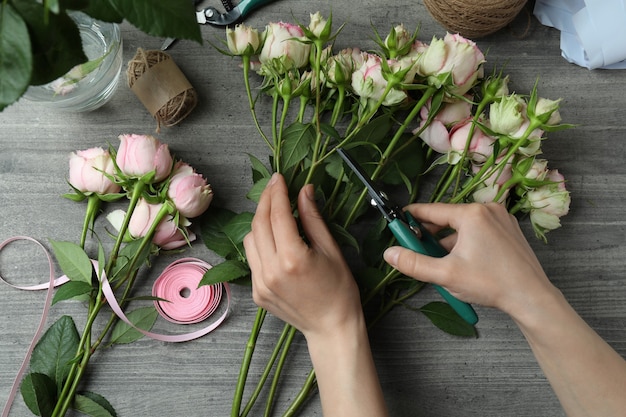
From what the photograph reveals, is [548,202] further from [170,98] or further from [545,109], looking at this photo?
[170,98]

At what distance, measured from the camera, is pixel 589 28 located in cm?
77

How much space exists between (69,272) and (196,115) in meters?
0.27

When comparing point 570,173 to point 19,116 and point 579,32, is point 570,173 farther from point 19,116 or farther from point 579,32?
point 19,116

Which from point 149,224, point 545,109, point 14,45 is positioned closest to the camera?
point 14,45

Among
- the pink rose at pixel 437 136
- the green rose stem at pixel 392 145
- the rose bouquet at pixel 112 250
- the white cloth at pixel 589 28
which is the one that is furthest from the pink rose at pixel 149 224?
the white cloth at pixel 589 28

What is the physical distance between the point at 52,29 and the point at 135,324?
0.45 m

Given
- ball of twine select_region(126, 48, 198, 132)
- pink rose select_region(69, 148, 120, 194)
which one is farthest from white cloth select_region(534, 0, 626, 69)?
pink rose select_region(69, 148, 120, 194)

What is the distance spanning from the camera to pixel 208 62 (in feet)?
2.57

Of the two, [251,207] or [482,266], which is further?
[251,207]

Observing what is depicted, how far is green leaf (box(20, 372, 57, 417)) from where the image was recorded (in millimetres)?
655

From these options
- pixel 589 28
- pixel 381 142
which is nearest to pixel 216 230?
pixel 381 142

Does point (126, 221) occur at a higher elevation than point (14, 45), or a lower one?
lower

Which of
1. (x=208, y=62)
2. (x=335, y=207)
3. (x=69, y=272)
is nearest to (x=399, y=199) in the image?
(x=335, y=207)

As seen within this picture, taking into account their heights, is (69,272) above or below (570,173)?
below
